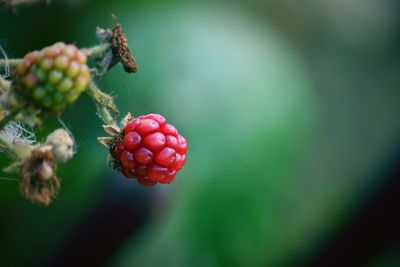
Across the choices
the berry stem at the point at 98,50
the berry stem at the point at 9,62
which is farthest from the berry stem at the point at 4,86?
the berry stem at the point at 98,50

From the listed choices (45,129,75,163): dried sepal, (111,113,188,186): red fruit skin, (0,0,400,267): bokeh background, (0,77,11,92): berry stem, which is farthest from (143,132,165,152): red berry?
(0,0,400,267): bokeh background

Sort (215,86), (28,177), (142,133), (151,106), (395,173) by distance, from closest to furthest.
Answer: (28,177), (142,133), (151,106), (215,86), (395,173)

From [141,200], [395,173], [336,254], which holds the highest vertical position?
[141,200]

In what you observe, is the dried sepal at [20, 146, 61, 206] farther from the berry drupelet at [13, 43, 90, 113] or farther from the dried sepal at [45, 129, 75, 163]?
the berry drupelet at [13, 43, 90, 113]

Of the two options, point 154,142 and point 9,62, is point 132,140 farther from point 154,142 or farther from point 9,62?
point 9,62

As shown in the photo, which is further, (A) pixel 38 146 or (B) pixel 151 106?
(B) pixel 151 106

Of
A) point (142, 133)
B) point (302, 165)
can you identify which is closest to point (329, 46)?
point (302, 165)

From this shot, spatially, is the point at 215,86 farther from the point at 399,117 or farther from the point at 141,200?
the point at 399,117
